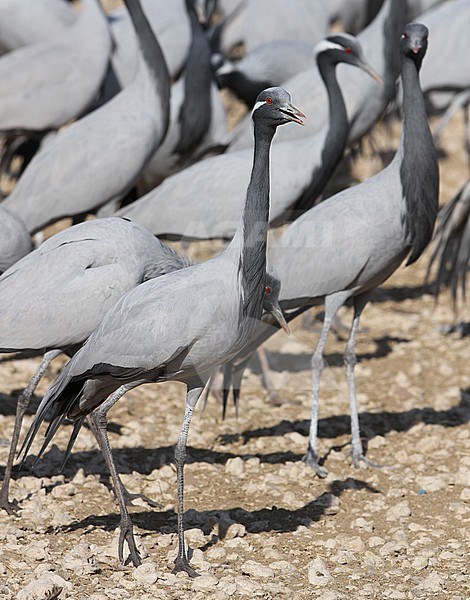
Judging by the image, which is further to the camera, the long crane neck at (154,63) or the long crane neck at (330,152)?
the long crane neck at (154,63)

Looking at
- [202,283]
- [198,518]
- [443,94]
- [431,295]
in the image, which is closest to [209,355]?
[202,283]

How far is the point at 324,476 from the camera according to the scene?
218 inches

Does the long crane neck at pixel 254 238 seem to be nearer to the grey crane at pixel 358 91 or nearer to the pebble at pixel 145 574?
the pebble at pixel 145 574

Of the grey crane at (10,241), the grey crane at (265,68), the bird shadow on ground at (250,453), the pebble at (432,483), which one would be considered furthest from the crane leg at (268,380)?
the grey crane at (265,68)

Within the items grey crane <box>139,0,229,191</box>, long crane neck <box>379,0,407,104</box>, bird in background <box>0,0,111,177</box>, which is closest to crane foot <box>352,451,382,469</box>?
long crane neck <box>379,0,407,104</box>

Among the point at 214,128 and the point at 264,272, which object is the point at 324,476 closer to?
the point at 264,272

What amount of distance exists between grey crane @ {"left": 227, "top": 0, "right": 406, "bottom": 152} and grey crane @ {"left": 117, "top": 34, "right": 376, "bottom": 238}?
3.20 feet

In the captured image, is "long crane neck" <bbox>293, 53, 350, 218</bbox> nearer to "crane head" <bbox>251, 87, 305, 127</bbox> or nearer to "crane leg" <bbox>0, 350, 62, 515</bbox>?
"crane leg" <bbox>0, 350, 62, 515</bbox>

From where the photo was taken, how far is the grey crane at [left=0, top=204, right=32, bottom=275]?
5656mm

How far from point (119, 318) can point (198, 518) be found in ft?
3.43

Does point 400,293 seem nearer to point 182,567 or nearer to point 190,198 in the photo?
point 190,198

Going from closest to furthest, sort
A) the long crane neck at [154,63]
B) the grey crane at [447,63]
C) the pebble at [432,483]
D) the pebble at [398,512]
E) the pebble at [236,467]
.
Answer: the pebble at [398,512] → the pebble at [432,483] → the pebble at [236,467] → the long crane neck at [154,63] → the grey crane at [447,63]

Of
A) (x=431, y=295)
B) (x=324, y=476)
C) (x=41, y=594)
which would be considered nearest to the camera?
(x=41, y=594)

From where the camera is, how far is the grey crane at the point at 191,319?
430cm
